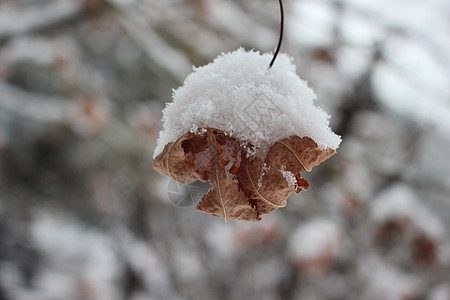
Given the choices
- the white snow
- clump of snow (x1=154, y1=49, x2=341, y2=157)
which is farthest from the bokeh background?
clump of snow (x1=154, y1=49, x2=341, y2=157)

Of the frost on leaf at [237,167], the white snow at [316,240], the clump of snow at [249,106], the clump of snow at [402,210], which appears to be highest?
the clump of snow at [402,210]

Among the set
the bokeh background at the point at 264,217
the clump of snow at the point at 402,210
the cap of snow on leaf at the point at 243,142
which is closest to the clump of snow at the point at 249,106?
the cap of snow on leaf at the point at 243,142

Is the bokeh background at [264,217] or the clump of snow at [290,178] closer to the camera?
the clump of snow at [290,178]

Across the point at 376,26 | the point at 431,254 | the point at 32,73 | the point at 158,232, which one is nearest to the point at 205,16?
the point at 376,26

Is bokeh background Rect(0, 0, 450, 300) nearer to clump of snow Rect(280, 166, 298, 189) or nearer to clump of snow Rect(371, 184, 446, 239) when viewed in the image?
clump of snow Rect(371, 184, 446, 239)

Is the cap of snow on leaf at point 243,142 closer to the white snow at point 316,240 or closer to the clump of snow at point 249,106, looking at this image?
the clump of snow at point 249,106

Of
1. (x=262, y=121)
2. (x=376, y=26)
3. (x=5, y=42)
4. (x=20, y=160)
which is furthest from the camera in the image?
(x=20, y=160)

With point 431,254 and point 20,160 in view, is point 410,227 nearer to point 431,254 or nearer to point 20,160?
point 431,254

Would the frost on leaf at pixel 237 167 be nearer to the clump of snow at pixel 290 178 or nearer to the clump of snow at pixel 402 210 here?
the clump of snow at pixel 290 178

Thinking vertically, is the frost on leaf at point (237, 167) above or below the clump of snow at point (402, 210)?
below
